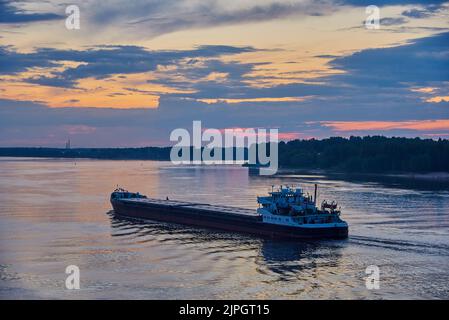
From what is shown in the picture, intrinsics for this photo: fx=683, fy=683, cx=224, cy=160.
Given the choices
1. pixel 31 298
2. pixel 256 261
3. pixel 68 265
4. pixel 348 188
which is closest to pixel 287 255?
pixel 256 261

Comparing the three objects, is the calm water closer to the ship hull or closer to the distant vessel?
the ship hull

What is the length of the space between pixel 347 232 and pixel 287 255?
1153cm

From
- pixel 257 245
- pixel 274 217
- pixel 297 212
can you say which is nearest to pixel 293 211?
pixel 297 212

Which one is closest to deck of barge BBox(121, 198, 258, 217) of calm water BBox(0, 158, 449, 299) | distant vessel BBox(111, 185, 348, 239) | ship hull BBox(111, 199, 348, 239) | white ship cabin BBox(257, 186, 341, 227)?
distant vessel BBox(111, 185, 348, 239)

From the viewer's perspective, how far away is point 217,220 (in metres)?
81.9

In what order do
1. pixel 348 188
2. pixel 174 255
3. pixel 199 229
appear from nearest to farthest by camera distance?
pixel 174 255 < pixel 199 229 < pixel 348 188

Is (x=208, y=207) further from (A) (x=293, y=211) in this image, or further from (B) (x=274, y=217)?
(A) (x=293, y=211)

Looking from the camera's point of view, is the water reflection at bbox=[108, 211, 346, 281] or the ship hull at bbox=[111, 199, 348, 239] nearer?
the water reflection at bbox=[108, 211, 346, 281]

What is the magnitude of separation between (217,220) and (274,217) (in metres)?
9.27

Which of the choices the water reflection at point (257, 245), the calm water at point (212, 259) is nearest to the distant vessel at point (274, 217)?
the water reflection at point (257, 245)

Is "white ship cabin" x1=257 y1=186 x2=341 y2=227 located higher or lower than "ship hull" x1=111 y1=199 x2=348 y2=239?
higher

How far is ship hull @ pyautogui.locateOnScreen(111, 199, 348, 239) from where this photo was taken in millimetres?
71125

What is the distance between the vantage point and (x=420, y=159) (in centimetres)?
19800
